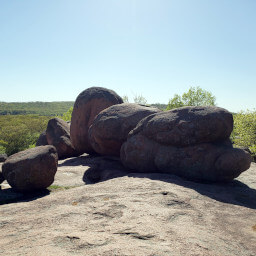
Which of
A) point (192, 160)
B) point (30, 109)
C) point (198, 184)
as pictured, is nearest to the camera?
point (198, 184)

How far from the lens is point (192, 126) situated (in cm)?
1061

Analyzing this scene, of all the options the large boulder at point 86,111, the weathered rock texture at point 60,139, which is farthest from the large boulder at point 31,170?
the weathered rock texture at point 60,139

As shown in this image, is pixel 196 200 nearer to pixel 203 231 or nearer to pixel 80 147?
pixel 203 231

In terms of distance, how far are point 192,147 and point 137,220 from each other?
18.9ft

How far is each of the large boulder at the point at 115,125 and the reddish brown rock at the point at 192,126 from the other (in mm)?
2153

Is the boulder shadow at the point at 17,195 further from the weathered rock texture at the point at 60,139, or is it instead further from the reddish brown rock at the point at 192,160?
the weathered rock texture at the point at 60,139

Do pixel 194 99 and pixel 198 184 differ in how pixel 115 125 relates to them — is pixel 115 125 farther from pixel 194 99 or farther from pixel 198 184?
pixel 194 99

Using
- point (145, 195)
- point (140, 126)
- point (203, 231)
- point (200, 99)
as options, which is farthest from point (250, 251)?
point (200, 99)

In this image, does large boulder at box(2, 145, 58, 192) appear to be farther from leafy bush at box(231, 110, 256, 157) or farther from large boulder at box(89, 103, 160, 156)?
leafy bush at box(231, 110, 256, 157)

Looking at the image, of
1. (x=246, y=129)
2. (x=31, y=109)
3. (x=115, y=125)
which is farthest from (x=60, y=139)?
(x=31, y=109)

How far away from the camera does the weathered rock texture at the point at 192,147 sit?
10.0 m

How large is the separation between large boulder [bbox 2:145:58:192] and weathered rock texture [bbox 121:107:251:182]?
3.83 metres

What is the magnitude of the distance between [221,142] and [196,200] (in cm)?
421

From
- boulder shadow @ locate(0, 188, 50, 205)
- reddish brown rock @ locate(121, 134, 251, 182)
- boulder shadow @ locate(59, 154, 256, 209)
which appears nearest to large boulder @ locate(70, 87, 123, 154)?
boulder shadow @ locate(59, 154, 256, 209)
